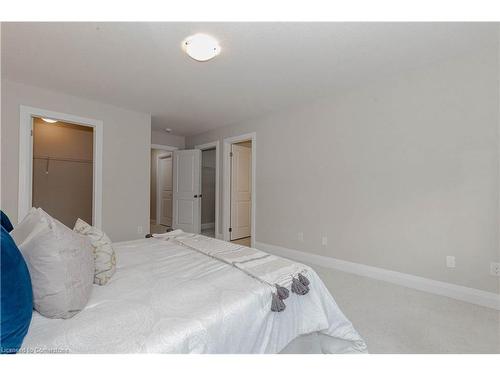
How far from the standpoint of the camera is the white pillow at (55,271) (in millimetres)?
884

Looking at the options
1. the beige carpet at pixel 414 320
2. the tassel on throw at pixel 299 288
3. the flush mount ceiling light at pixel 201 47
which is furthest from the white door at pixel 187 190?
the tassel on throw at pixel 299 288

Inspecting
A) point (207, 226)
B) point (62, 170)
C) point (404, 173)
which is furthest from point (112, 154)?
point (404, 173)

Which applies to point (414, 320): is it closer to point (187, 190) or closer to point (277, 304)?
point (277, 304)

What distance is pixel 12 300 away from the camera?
0.73 meters

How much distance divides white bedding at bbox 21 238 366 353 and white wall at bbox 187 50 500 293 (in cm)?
161

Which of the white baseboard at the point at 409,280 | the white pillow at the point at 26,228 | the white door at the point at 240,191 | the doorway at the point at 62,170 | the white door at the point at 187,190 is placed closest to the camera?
the white pillow at the point at 26,228

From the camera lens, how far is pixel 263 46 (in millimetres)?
2014

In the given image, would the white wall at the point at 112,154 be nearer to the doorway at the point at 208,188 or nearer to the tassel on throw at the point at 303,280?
the doorway at the point at 208,188

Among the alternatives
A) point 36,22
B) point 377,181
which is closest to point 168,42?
point 36,22

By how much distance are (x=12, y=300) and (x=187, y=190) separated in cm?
443

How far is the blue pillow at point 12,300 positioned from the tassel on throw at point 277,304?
94cm

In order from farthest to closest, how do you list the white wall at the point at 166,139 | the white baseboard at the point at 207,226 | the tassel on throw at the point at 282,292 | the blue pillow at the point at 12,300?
the white baseboard at the point at 207,226 → the white wall at the point at 166,139 → the tassel on throw at the point at 282,292 → the blue pillow at the point at 12,300
